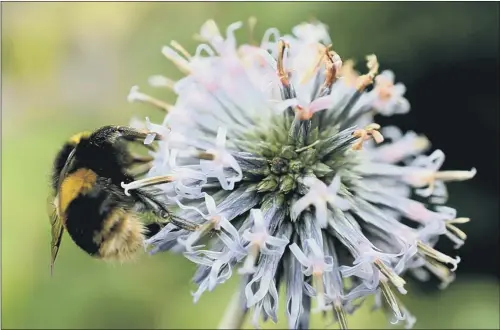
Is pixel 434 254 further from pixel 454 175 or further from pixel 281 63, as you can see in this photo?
pixel 281 63

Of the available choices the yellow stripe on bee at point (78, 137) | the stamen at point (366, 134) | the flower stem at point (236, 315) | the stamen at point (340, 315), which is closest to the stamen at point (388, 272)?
the stamen at point (340, 315)

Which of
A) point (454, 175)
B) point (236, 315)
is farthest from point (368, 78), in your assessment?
A: point (236, 315)

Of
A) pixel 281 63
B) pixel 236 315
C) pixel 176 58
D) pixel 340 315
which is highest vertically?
pixel 281 63

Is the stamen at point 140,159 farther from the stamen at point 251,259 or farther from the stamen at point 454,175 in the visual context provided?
the stamen at point 454,175

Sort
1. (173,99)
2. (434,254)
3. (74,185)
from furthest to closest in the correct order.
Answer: (173,99)
(434,254)
(74,185)

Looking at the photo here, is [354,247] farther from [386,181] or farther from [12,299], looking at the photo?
[12,299]

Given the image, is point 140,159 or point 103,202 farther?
point 140,159
